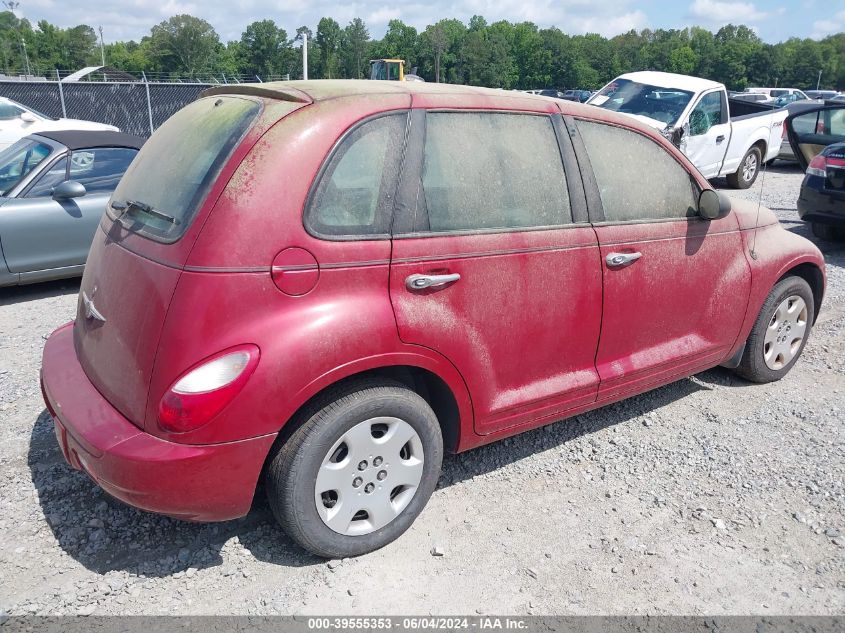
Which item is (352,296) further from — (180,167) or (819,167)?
(819,167)

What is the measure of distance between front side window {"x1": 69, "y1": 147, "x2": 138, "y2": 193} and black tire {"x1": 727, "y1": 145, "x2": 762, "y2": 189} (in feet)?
34.9

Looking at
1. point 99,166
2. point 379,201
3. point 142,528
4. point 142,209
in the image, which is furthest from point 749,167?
point 142,528

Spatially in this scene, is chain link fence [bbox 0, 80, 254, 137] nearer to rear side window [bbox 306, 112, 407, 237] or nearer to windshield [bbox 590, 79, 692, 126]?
windshield [bbox 590, 79, 692, 126]

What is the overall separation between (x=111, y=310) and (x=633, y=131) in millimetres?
Answer: 2674

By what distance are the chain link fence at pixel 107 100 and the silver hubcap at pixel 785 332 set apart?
1495 cm

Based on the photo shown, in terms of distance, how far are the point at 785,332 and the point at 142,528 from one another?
4.04m

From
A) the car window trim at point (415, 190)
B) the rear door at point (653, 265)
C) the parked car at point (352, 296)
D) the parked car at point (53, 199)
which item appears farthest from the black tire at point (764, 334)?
the parked car at point (53, 199)

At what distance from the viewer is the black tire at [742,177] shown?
1312 centimetres

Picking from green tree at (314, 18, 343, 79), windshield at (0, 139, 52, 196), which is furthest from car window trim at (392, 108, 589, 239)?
green tree at (314, 18, 343, 79)

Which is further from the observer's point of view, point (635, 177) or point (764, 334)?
point (764, 334)

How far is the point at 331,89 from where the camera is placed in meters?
2.98

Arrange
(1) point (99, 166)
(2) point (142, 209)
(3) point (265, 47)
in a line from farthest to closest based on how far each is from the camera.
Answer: (3) point (265, 47)
(1) point (99, 166)
(2) point (142, 209)

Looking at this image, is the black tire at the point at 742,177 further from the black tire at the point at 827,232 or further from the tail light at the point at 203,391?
the tail light at the point at 203,391

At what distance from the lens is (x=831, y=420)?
4258 mm
